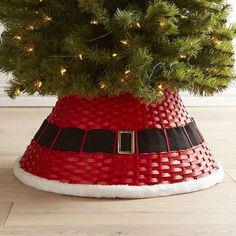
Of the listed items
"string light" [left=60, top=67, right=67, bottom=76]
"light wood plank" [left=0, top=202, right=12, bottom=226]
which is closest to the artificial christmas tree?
"string light" [left=60, top=67, right=67, bottom=76]

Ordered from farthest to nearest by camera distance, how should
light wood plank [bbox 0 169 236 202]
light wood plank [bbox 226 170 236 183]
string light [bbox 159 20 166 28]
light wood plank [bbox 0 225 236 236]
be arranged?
1. light wood plank [bbox 226 170 236 183]
2. light wood plank [bbox 0 169 236 202]
3. string light [bbox 159 20 166 28]
4. light wood plank [bbox 0 225 236 236]

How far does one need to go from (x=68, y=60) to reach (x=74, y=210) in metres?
0.37

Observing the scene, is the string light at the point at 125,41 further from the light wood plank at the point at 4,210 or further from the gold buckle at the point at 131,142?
the light wood plank at the point at 4,210

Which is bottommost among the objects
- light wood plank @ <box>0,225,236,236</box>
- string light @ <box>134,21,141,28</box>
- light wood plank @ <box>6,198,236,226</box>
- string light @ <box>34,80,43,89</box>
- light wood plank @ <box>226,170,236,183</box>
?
light wood plank @ <box>226,170,236,183</box>

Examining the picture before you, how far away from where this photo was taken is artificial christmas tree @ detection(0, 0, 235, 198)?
47.6 inches

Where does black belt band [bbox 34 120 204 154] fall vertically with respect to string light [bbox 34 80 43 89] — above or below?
below

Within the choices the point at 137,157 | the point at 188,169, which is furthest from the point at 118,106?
the point at 188,169

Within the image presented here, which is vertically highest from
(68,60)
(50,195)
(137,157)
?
(68,60)

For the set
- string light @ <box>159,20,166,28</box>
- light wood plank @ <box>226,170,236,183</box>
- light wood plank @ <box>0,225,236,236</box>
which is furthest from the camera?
light wood plank @ <box>226,170,236,183</box>

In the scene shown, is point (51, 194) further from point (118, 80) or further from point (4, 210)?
point (118, 80)

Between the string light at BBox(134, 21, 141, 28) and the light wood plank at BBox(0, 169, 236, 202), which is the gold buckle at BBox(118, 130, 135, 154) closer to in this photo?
the light wood plank at BBox(0, 169, 236, 202)

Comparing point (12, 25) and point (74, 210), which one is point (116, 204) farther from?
point (12, 25)

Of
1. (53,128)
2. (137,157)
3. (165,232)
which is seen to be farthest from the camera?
(53,128)

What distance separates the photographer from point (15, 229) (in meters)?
1.09
